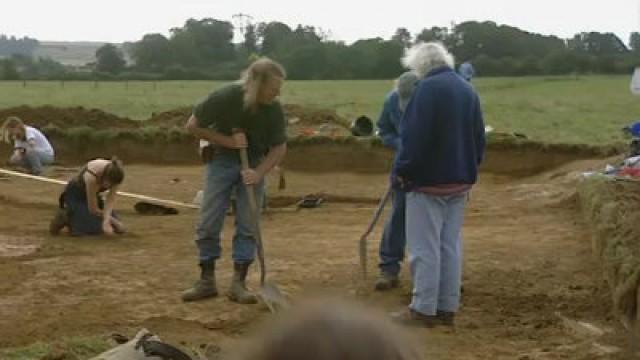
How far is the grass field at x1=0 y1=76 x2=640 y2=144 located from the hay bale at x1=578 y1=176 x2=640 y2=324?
44.7 ft

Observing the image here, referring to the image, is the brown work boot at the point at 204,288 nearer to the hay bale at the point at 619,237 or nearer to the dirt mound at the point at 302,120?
the hay bale at the point at 619,237

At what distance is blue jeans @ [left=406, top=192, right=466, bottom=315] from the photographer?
21.2ft

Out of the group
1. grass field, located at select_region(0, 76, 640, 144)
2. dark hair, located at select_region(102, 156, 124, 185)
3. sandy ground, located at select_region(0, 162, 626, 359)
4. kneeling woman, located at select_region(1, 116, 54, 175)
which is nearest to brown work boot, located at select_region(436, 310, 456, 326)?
sandy ground, located at select_region(0, 162, 626, 359)

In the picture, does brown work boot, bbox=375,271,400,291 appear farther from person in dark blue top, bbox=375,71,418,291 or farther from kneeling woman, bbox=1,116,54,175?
kneeling woman, bbox=1,116,54,175

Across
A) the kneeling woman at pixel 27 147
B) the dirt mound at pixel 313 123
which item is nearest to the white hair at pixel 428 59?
the kneeling woman at pixel 27 147

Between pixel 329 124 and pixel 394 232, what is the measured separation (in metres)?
15.8

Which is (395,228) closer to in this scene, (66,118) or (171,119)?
(66,118)

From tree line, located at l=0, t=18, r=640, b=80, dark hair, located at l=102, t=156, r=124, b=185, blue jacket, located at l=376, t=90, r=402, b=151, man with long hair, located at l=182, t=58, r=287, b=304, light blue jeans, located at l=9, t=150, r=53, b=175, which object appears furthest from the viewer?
tree line, located at l=0, t=18, r=640, b=80

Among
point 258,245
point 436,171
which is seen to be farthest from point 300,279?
point 436,171

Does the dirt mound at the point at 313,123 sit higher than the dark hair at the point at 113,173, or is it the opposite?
the dark hair at the point at 113,173

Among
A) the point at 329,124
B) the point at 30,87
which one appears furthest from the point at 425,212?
the point at 30,87

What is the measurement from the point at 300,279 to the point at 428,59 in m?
2.38

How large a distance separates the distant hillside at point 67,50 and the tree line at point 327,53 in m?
34.4

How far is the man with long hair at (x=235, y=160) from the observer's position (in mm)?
7156
